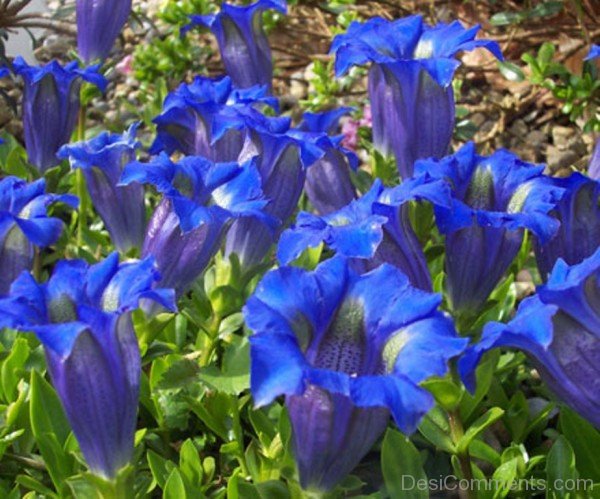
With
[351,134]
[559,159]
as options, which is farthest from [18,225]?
[559,159]

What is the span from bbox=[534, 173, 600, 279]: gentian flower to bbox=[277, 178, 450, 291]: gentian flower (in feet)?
0.75

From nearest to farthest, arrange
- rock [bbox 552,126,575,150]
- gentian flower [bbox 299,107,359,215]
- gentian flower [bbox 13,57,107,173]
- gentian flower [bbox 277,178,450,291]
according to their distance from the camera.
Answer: gentian flower [bbox 277,178,450,291] → gentian flower [bbox 299,107,359,215] → gentian flower [bbox 13,57,107,173] → rock [bbox 552,126,575,150]

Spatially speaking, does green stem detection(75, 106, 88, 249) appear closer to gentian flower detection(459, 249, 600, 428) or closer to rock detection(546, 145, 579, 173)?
gentian flower detection(459, 249, 600, 428)

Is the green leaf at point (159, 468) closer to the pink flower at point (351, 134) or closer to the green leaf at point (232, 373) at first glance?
the green leaf at point (232, 373)

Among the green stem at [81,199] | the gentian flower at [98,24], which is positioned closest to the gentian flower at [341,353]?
the green stem at [81,199]

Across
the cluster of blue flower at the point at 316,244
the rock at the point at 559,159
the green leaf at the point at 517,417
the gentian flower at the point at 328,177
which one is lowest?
the rock at the point at 559,159

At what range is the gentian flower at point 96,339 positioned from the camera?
3.70 ft

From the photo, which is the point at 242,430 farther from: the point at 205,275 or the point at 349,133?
the point at 349,133

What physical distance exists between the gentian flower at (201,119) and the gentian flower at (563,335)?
0.70 meters

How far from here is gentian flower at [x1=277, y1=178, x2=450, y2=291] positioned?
50.1 inches

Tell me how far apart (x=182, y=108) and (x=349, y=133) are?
1.36 meters

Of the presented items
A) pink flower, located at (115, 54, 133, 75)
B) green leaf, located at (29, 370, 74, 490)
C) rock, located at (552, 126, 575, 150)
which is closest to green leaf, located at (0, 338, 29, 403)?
green leaf, located at (29, 370, 74, 490)

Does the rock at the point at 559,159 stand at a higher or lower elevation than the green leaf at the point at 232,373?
lower

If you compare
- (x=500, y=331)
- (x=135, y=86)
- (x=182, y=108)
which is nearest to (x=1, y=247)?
(x=182, y=108)
